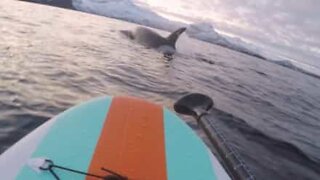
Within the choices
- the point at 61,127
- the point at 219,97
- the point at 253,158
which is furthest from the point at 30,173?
the point at 219,97

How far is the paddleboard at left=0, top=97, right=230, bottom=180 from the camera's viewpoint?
4164mm

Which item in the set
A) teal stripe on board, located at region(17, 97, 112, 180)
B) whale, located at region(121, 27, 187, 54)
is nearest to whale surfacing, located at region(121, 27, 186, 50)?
whale, located at region(121, 27, 187, 54)

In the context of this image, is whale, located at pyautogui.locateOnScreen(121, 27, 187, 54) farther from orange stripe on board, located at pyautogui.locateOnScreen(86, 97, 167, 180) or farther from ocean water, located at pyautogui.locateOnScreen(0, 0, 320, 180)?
orange stripe on board, located at pyautogui.locateOnScreen(86, 97, 167, 180)

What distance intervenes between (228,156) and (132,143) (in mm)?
2488

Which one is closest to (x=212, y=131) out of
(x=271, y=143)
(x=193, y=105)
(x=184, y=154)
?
(x=193, y=105)

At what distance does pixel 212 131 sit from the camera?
7805 mm

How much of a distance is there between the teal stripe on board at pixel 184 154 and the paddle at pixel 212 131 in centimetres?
128

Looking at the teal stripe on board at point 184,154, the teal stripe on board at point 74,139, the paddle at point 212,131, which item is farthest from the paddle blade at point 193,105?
the teal stripe on board at point 74,139

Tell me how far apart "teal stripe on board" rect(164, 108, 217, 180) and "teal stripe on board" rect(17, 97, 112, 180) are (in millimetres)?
866

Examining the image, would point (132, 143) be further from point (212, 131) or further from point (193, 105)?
point (193, 105)

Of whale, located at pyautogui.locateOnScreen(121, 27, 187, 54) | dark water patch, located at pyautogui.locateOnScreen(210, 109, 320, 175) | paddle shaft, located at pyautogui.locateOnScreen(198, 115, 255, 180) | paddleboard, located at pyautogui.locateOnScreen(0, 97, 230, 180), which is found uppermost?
whale, located at pyautogui.locateOnScreen(121, 27, 187, 54)

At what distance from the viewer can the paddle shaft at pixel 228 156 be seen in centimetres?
615

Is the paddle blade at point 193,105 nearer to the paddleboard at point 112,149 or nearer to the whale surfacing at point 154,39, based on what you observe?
the paddleboard at point 112,149

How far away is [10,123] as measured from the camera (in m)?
8.08
